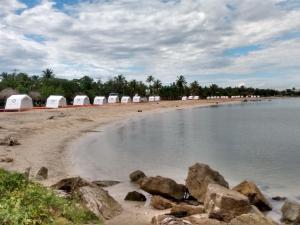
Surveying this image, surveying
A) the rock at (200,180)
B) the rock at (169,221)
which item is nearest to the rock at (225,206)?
the rock at (169,221)

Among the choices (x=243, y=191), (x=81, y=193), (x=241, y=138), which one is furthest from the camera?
(x=241, y=138)

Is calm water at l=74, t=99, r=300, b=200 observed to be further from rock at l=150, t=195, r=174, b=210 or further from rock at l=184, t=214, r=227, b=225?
rock at l=184, t=214, r=227, b=225

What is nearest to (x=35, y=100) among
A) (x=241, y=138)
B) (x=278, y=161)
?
(x=241, y=138)

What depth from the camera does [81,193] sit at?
38.7 ft

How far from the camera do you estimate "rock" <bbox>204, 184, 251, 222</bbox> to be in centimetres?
1191

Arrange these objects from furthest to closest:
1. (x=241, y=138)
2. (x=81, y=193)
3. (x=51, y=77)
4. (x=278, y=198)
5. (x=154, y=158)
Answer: (x=51, y=77)
(x=241, y=138)
(x=154, y=158)
(x=278, y=198)
(x=81, y=193)

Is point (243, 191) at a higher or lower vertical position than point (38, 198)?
lower

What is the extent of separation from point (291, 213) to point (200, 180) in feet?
12.7

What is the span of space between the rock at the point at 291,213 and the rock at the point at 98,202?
5701mm

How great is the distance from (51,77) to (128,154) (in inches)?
4149

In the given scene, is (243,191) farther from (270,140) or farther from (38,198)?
(270,140)

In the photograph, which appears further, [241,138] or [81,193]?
[241,138]

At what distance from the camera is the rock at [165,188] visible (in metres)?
15.8

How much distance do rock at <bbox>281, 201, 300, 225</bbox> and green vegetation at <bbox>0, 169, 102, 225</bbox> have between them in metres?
6.93
